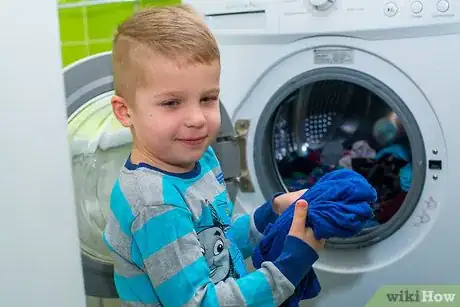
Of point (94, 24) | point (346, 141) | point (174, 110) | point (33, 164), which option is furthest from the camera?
point (94, 24)

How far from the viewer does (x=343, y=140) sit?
137cm

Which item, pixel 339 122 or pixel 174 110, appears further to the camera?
pixel 339 122

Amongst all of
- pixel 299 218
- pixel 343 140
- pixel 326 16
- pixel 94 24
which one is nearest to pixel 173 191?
pixel 299 218

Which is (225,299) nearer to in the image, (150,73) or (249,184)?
(150,73)

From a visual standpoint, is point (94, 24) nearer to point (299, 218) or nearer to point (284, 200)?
point (284, 200)

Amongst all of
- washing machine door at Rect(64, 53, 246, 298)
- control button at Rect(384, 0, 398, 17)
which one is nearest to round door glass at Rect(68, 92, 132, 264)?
washing machine door at Rect(64, 53, 246, 298)

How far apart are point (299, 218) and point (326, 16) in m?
0.52

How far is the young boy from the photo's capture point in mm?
745

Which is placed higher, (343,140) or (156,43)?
(156,43)

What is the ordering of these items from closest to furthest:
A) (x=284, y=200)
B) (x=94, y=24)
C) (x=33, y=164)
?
1. (x=33, y=164)
2. (x=284, y=200)
3. (x=94, y=24)

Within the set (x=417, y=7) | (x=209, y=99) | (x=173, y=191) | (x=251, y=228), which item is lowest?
(x=251, y=228)

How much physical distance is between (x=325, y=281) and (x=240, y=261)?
1.37 feet

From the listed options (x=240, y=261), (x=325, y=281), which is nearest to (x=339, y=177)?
(x=240, y=261)

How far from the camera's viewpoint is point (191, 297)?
740mm
